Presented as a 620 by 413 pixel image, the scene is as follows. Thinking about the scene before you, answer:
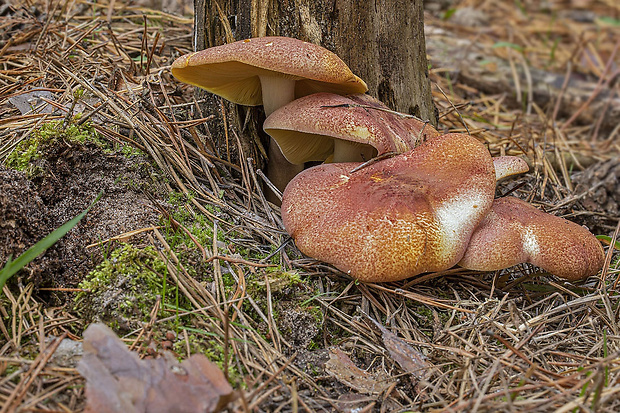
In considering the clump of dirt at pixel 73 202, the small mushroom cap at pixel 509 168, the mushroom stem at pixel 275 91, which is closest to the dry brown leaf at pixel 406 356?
the small mushroom cap at pixel 509 168

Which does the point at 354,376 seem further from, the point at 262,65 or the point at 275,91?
the point at 275,91

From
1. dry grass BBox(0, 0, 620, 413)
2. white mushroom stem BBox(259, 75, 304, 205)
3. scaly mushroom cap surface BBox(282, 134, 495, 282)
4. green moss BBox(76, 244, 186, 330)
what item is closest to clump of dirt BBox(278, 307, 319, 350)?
dry grass BBox(0, 0, 620, 413)

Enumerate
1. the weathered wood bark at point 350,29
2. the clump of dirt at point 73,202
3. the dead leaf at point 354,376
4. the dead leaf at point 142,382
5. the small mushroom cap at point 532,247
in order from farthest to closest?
the weathered wood bark at point 350,29, the small mushroom cap at point 532,247, the clump of dirt at point 73,202, the dead leaf at point 354,376, the dead leaf at point 142,382

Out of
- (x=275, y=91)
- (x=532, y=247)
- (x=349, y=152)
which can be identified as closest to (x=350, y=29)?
(x=275, y=91)

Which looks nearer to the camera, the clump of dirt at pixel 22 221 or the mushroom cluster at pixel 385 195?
the clump of dirt at pixel 22 221

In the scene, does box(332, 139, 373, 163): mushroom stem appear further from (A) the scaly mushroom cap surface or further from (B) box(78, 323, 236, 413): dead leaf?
(B) box(78, 323, 236, 413): dead leaf

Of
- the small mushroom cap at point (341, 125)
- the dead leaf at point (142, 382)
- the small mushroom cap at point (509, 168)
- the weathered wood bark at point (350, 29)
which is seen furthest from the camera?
the weathered wood bark at point (350, 29)

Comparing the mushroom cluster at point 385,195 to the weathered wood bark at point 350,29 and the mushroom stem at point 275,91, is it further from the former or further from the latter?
the weathered wood bark at point 350,29
